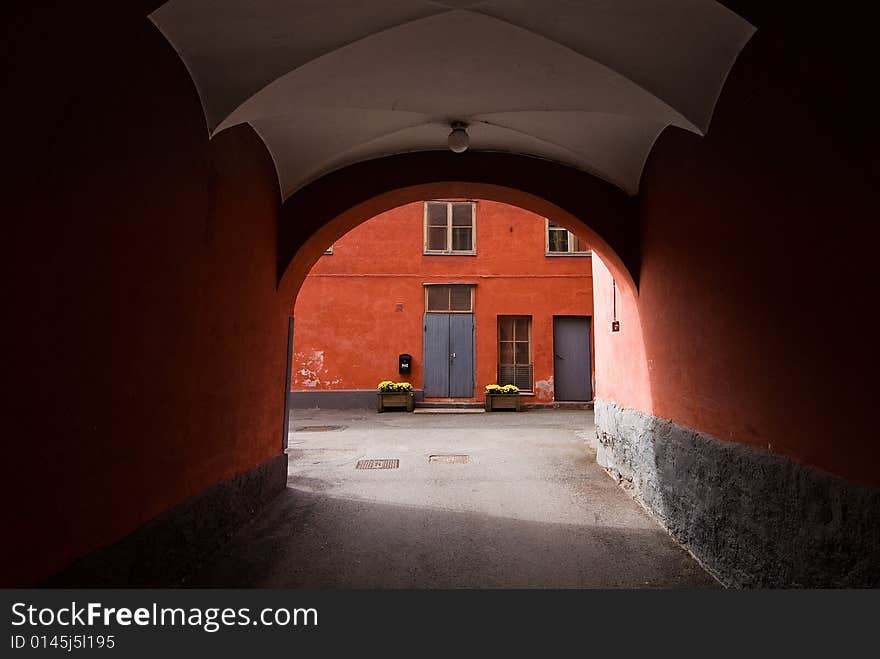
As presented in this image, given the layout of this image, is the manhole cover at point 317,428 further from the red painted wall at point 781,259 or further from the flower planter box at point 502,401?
the red painted wall at point 781,259

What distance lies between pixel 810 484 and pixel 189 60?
381 cm

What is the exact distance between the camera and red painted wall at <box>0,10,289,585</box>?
1833 millimetres

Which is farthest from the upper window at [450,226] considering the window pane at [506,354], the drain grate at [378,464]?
the drain grate at [378,464]

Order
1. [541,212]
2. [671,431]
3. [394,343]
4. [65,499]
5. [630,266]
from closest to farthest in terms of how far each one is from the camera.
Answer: [65,499] → [671,431] → [630,266] → [541,212] → [394,343]

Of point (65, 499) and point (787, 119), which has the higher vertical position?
point (787, 119)

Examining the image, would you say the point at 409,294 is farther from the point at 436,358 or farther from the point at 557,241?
the point at 557,241

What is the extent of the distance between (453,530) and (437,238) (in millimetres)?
9978

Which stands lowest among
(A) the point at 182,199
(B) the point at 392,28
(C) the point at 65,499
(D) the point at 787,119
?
(C) the point at 65,499

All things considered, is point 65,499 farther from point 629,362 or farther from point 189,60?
point 629,362

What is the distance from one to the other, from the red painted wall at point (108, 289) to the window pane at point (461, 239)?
9.74 meters

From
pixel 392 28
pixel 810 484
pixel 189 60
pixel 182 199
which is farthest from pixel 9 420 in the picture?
pixel 810 484

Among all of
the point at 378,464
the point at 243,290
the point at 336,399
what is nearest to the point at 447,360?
the point at 336,399

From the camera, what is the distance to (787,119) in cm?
236

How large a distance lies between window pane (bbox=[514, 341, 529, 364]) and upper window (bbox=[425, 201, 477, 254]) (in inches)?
105
